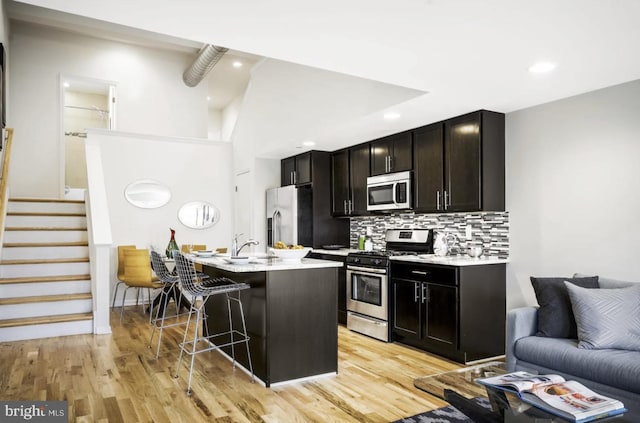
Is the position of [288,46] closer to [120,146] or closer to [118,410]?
[118,410]

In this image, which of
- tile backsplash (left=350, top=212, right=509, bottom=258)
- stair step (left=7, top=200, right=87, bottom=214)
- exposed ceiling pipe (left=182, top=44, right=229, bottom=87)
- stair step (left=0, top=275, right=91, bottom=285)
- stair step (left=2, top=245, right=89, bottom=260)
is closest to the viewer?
tile backsplash (left=350, top=212, right=509, bottom=258)

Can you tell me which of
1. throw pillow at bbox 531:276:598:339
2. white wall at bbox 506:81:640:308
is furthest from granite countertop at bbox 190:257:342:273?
white wall at bbox 506:81:640:308

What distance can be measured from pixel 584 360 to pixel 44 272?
5.62 meters

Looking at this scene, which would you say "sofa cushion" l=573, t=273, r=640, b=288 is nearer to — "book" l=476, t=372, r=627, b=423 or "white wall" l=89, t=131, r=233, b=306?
"book" l=476, t=372, r=627, b=423

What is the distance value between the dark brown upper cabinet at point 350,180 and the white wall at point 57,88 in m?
3.73

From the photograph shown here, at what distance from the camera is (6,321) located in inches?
189

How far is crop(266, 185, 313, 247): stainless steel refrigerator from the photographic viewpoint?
20.4 ft

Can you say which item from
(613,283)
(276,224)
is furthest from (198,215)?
(613,283)

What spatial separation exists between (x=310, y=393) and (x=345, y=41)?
240 centimetres

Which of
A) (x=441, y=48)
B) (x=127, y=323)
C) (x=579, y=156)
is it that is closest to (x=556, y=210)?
(x=579, y=156)

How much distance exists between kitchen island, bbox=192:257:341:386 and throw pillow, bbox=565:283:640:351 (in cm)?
176

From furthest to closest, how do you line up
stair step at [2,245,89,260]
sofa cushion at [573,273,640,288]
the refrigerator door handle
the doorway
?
the doorway
the refrigerator door handle
stair step at [2,245,89,260]
sofa cushion at [573,273,640,288]

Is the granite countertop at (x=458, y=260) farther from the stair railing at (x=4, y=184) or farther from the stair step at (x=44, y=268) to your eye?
the stair railing at (x=4, y=184)

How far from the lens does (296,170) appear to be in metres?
6.61
